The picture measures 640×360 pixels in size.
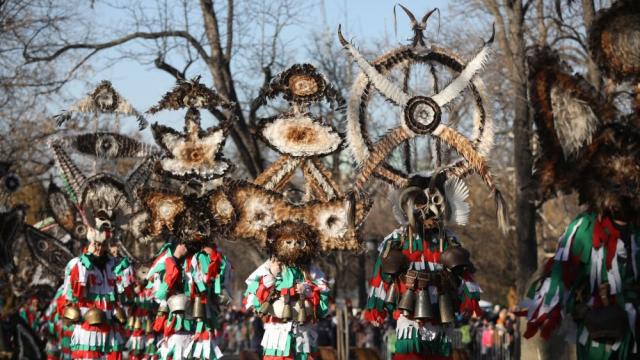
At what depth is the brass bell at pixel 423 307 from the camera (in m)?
10.2

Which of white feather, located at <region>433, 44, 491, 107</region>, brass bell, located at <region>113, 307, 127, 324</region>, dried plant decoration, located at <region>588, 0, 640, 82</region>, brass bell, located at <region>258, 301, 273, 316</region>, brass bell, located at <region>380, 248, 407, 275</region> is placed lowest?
brass bell, located at <region>258, 301, 273, 316</region>

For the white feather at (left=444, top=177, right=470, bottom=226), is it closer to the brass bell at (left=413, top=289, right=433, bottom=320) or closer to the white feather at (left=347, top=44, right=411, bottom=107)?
the brass bell at (left=413, top=289, right=433, bottom=320)

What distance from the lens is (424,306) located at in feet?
Result: 33.7

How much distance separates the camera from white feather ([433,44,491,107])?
42.0ft

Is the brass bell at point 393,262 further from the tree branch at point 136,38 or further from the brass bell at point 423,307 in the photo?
the tree branch at point 136,38

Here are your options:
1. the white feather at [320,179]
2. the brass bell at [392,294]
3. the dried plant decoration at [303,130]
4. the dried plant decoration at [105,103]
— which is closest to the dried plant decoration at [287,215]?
the dried plant decoration at [303,130]

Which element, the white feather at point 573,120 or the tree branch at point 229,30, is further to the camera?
the tree branch at point 229,30

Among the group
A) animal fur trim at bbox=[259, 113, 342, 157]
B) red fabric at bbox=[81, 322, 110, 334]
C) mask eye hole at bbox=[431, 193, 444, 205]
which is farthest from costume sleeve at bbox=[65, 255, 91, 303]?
mask eye hole at bbox=[431, 193, 444, 205]

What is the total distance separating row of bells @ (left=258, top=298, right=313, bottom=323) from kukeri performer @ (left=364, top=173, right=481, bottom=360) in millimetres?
1976

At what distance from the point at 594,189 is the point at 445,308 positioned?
129 inches

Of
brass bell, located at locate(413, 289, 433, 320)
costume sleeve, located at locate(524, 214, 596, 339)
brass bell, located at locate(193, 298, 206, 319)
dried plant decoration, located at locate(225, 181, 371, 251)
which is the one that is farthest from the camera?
dried plant decoration, located at locate(225, 181, 371, 251)

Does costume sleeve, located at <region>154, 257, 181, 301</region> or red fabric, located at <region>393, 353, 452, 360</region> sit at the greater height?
costume sleeve, located at <region>154, 257, 181, 301</region>

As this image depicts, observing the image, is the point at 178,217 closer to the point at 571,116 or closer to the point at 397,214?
the point at 397,214

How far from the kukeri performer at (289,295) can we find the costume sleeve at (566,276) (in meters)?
5.30
